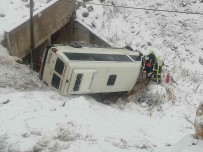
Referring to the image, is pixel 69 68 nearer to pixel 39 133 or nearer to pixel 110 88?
pixel 110 88

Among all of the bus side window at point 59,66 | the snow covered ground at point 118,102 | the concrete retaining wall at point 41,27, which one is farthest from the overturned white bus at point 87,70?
the concrete retaining wall at point 41,27

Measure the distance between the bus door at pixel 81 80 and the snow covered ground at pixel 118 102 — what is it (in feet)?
1.12

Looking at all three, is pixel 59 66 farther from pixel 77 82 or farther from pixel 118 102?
pixel 118 102

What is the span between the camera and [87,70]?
Result: 1346 centimetres

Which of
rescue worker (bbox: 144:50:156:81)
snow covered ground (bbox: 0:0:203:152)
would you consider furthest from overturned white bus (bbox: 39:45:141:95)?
rescue worker (bbox: 144:50:156:81)

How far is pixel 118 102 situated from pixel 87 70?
2.71 metres

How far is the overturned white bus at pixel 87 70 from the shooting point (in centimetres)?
1322

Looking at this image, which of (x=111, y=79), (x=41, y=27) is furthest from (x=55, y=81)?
(x=41, y=27)

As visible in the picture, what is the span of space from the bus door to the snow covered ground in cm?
34

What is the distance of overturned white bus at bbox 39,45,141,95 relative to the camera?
1322cm

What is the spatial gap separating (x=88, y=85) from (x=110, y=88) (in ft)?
4.30

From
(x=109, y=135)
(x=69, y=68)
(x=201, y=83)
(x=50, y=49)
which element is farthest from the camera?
(x=201, y=83)

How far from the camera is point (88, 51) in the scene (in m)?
14.3

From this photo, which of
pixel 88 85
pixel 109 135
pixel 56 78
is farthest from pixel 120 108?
pixel 109 135
